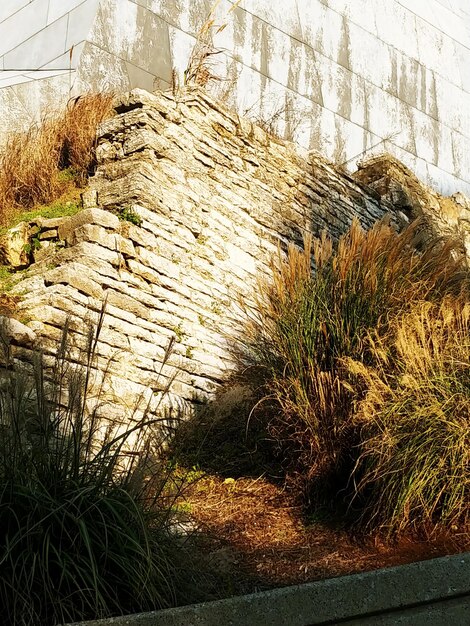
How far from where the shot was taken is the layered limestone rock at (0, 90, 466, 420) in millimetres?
5031

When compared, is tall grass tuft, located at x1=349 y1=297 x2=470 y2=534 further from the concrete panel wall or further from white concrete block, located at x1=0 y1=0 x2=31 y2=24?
white concrete block, located at x1=0 y1=0 x2=31 y2=24

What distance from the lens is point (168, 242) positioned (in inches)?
229

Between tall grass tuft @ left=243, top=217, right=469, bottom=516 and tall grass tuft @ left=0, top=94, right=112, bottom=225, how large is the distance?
2319 mm

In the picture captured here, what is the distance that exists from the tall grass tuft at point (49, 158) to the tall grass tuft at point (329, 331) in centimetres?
232

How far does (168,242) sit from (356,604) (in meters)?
3.47

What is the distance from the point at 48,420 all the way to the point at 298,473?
1.74 meters

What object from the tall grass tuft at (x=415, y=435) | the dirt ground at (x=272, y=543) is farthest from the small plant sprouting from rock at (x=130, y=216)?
the tall grass tuft at (x=415, y=435)

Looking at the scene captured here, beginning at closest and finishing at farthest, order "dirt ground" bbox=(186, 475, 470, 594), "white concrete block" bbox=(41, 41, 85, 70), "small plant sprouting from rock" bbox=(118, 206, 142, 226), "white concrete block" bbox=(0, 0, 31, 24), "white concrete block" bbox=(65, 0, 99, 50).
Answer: "dirt ground" bbox=(186, 475, 470, 594) → "small plant sprouting from rock" bbox=(118, 206, 142, 226) → "white concrete block" bbox=(41, 41, 85, 70) → "white concrete block" bbox=(65, 0, 99, 50) → "white concrete block" bbox=(0, 0, 31, 24)

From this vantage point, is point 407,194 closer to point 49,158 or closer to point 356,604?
point 49,158

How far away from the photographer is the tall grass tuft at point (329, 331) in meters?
4.35

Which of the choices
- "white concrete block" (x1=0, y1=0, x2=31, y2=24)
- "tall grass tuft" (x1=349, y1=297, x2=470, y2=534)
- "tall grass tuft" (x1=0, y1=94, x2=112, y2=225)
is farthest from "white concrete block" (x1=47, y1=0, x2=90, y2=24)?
"tall grass tuft" (x1=349, y1=297, x2=470, y2=534)

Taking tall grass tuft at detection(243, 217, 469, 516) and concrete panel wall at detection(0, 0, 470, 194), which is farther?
concrete panel wall at detection(0, 0, 470, 194)

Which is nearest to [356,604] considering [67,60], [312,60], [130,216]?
[130,216]

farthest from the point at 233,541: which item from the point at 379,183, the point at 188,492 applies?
the point at 379,183
